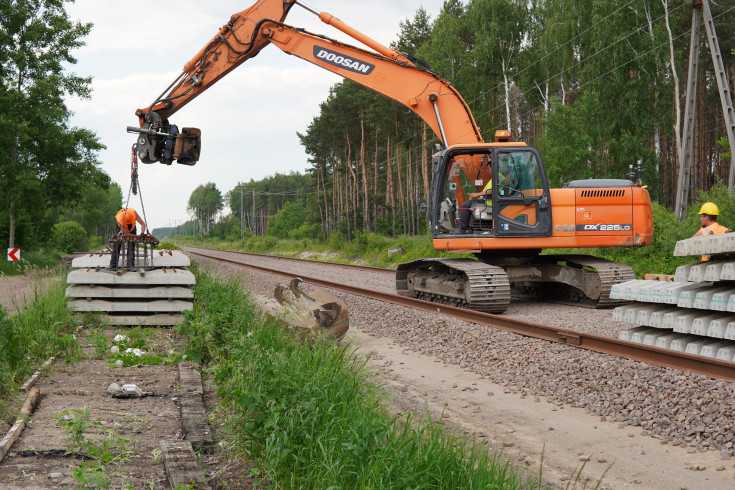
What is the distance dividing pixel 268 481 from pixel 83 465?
0.98m

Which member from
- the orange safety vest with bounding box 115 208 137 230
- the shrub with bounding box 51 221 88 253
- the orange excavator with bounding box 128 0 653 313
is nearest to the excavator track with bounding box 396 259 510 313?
the orange excavator with bounding box 128 0 653 313

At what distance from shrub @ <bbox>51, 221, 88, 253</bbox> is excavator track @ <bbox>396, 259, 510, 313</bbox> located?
42.2 metres

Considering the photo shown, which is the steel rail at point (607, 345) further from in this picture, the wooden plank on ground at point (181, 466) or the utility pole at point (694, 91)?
the utility pole at point (694, 91)

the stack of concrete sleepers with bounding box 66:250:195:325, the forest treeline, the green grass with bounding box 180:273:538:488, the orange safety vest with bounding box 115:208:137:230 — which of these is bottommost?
the green grass with bounding box 180:273:538:488

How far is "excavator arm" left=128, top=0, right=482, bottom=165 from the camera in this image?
1191cm

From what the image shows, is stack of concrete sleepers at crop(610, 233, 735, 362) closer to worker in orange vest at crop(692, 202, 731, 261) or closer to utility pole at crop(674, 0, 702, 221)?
worker in orange vest at crop(692, 202, 731, 261)

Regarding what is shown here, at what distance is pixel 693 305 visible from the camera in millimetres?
6555

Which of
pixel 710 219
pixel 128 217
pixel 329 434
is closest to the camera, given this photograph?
pixel 329 434

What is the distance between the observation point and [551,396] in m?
5.75

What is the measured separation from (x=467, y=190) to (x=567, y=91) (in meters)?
33.1

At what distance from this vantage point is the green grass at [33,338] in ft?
17.1

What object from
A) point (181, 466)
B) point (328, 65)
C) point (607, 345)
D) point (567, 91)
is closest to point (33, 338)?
point (181, 466)

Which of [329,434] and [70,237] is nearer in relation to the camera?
[329,434]

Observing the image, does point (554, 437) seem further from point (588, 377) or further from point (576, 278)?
point (576, 278)
